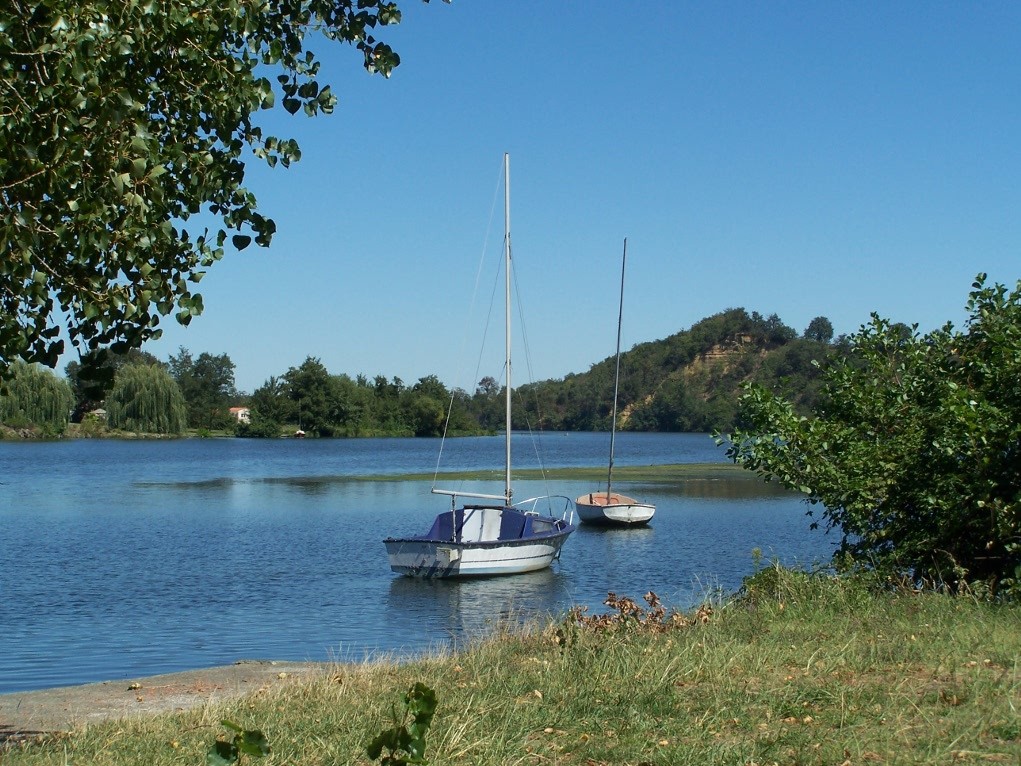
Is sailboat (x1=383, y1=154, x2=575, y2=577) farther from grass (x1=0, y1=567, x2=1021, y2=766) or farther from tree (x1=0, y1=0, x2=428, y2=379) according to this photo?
tree (x1=0, y1=0, x2=428, y2=379)

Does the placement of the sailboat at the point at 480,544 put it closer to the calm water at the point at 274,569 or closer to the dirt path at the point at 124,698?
the calm water at the point at 274,569

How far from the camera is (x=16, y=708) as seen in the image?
10.2 m

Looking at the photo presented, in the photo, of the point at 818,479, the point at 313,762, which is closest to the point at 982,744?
the point at 313,762

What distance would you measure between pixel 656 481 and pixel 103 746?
5545cm

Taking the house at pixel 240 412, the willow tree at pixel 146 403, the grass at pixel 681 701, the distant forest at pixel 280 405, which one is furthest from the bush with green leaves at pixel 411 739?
the house at pixel 240 412

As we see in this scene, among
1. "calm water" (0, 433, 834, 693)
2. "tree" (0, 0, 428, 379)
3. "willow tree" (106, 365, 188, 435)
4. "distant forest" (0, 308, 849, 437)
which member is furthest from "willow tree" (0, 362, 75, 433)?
"tree" (0, 0, 428, 379)

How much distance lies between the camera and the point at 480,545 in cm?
2566

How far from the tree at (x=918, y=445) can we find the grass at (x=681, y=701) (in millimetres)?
2347

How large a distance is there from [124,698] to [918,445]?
9690 millimetres

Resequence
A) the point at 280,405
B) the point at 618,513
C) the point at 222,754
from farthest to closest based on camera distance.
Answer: the point at 280,405, the point at 618,513, the point at 222,754

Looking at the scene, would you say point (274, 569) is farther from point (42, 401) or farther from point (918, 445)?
point (42, 401)

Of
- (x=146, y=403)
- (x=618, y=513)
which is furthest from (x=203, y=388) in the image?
(x=618, y=513)

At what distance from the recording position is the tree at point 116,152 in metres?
5.15

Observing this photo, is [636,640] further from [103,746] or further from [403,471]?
[403,471]
